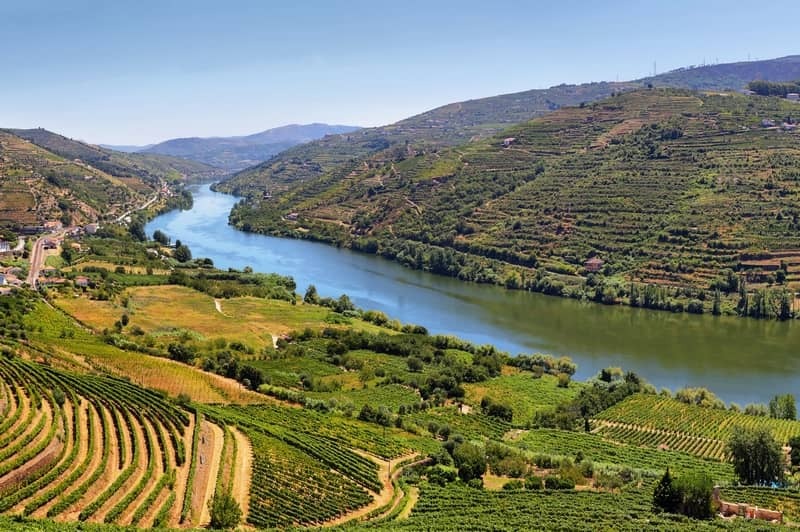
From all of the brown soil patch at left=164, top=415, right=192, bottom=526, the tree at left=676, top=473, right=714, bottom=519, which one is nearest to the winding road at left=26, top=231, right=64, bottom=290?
the brown soil patch at left=164, top=415, right=192, bottom=526

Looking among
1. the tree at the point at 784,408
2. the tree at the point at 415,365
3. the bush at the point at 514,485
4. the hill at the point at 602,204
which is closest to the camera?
the bush at the point at 514,485

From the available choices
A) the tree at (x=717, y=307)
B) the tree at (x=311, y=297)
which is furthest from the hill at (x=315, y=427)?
the tree at (x=717, y=307)

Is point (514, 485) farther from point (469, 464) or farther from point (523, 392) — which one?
point (523, 392)

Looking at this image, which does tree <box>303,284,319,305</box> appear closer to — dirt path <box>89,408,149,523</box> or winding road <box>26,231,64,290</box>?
winding road <box>26,231,64,290</box>

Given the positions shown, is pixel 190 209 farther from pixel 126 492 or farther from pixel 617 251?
pixel 126 492

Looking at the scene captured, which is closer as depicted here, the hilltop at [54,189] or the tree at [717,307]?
the tree at [717,307]

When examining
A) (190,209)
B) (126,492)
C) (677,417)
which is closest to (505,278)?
(677,417)

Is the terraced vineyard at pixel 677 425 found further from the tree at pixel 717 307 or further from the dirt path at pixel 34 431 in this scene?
the dirt path at pixel 34 431

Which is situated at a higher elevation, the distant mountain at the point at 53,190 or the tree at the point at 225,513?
the distant mountain at the point at 53,190
